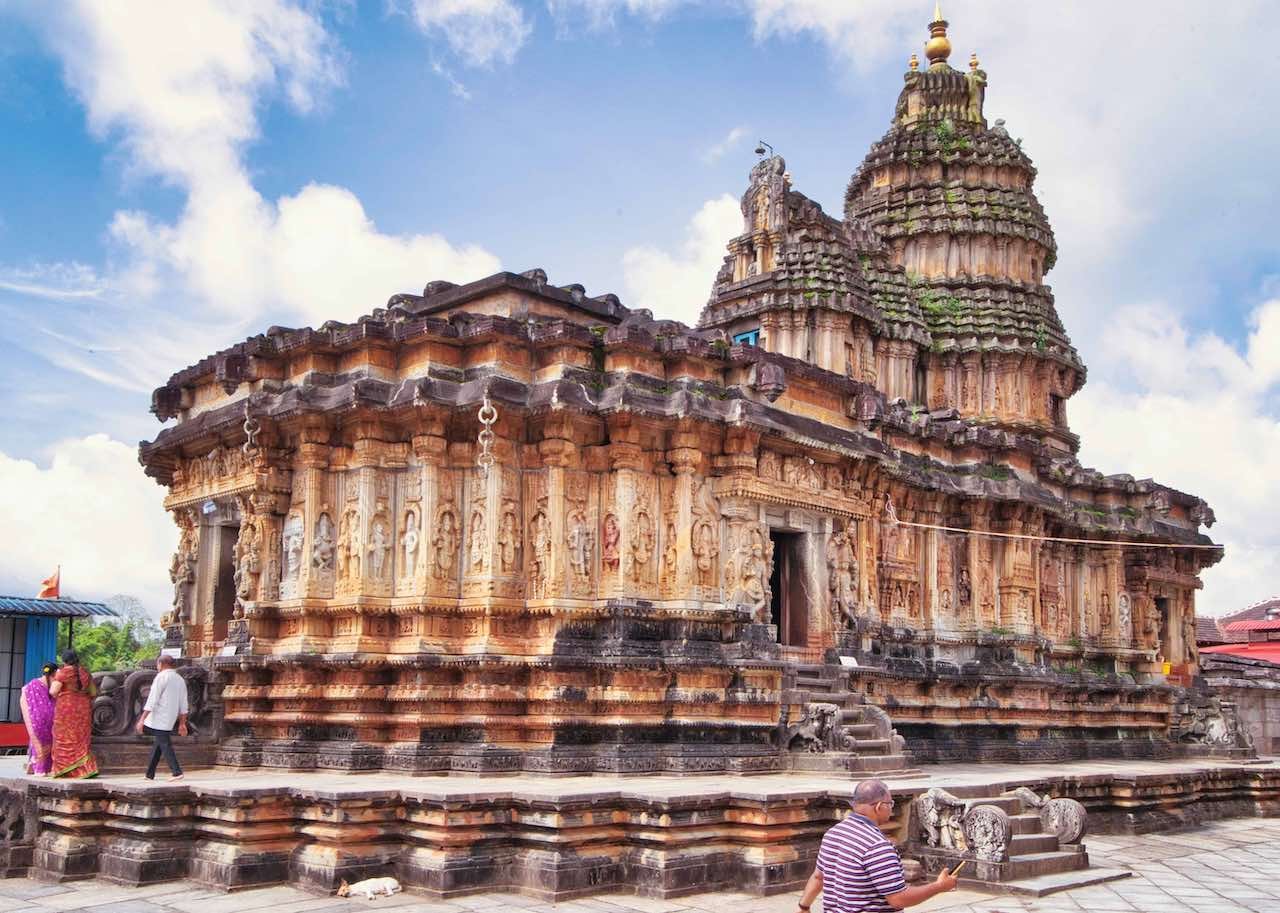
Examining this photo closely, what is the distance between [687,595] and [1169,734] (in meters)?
16.1

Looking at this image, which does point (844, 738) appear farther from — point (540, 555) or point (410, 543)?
point (410, 543)

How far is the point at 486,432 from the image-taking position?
49.3 ft

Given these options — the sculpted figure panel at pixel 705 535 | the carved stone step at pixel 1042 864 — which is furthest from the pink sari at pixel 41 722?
the carved stone step at pixel 1042 864

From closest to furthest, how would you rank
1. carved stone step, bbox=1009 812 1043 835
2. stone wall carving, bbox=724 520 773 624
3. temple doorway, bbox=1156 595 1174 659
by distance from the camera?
carved stone step, bbox=1009 812 1043 835 < stone wall carving, bbox=724 520 773 624 < temple doorway, bbox=1156 595 1174 659

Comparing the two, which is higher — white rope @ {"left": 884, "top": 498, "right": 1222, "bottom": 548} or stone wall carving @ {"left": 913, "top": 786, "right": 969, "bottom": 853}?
white rope @ {"left": 884, "top": 498, "right": 1222, "bottom": 548}

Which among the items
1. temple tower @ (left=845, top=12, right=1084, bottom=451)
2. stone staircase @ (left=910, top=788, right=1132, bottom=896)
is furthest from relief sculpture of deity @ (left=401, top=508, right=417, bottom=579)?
temple tower @ (left=845, top=12, right=1084, bottom=451)

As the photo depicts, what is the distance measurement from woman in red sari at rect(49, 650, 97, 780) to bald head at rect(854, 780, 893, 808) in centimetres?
959

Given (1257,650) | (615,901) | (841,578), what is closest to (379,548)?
(615,901)

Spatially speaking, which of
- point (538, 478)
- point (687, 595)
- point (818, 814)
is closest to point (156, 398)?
point (538, 478)

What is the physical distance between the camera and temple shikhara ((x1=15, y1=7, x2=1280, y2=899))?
12.0m

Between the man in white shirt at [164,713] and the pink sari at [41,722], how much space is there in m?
0.94

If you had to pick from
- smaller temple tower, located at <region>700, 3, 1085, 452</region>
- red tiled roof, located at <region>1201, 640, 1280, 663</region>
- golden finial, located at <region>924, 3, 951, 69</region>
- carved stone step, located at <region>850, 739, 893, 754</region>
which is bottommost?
carved stone step, located at <region>850, 739, 893, 754</region>

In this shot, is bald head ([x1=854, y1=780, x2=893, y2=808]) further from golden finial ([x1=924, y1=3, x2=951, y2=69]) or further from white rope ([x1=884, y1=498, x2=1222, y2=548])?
golden finial ([x1=924, y1=3, x2=951, y2=69])

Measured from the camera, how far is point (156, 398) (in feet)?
63.0
